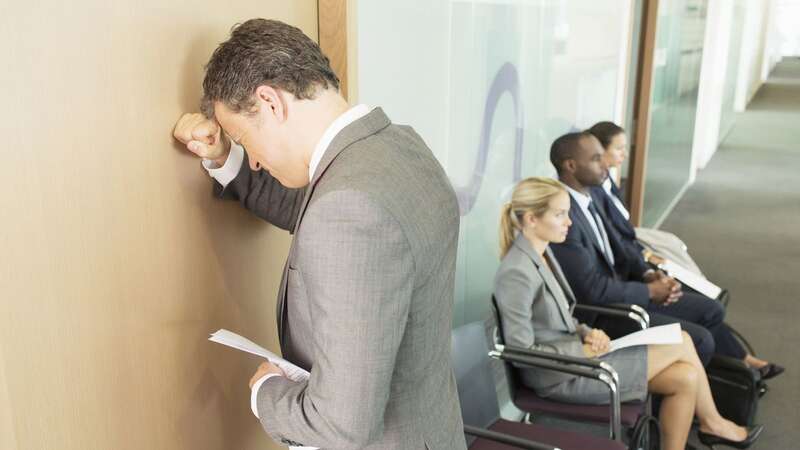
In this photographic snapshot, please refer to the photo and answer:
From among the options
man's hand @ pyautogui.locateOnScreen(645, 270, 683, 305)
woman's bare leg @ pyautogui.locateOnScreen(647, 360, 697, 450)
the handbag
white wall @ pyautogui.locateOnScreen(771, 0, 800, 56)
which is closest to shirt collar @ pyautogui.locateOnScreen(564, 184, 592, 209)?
man's hand @ pyautogui.locateOnScreen(645, 270, 683, 305)

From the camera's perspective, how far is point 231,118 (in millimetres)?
1323

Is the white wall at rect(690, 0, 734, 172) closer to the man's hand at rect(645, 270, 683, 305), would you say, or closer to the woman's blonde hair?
the man's hand at rect(645, 270, 683, 305)

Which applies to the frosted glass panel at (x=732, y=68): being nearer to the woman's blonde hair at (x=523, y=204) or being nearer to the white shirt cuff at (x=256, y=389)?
the woman's blonde hair at (x=523, y=204)

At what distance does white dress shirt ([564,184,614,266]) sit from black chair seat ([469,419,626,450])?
1378 millimetres

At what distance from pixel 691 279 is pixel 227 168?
10.2 ft

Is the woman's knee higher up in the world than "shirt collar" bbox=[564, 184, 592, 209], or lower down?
lower down

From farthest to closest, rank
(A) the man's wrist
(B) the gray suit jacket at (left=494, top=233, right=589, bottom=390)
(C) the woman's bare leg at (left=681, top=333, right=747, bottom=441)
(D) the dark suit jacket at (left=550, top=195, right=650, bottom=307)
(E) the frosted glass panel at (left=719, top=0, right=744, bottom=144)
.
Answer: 1. (E) the frosted glass panel at (left=719, top=0, right=744, bottom=144)
2. (D) the dark suit jacket at (left=550, top=195, right=650, bottom=307)
3. (C) the woman's bare leg at (left=681, top=333, right=747, bottom=441)
4. (B) the gray suit jacket at (left=494, top=233, right=589, bottom=390)
5. (A) the man's wrist

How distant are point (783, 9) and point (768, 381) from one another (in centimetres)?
2755

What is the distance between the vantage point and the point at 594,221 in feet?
12.4

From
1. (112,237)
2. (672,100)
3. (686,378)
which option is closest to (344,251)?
(112,237)

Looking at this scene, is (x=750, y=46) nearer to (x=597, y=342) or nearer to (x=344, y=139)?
(x=597, y=342)

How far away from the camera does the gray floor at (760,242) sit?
407cm

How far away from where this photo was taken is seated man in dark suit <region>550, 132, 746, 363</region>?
11.1ft

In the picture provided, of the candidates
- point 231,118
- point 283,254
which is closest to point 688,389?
point 283,254
